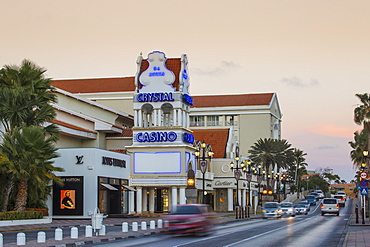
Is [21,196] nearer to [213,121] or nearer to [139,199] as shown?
[139,199]

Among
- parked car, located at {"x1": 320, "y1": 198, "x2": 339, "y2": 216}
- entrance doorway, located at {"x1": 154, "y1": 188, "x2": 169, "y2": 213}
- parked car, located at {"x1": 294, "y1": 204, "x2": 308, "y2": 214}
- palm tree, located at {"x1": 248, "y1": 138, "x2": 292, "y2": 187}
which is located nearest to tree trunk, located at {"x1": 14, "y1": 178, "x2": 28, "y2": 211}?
entrance doorway, located at {"x1": 154, "y1": 188, "x2": 169, "y2": 213}

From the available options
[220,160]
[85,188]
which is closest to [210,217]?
[85,188]

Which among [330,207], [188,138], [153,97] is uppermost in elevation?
[153,97]

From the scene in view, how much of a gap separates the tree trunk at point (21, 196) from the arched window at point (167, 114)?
25.0 meters

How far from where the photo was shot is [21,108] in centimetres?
4412

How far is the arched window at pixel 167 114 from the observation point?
66844mm

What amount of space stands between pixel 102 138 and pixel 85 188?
1306 cm

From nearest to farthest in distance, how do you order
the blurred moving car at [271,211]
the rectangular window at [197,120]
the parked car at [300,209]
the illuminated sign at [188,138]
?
the blurred moving car at [271,211], the illuminated sign at [188,138], the parked car at [300,209], the rectangular window at [197,120]

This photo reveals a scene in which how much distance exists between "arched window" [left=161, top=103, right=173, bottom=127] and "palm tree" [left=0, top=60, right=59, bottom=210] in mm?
21152

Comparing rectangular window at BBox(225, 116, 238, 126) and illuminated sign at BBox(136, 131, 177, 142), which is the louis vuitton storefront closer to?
illuminated sign at BBox(136, 131, 177, 142)

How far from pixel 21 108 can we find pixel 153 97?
71.2 feet

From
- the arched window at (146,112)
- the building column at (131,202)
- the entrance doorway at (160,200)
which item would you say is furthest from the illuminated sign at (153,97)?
the entrance doorway at (160,200)

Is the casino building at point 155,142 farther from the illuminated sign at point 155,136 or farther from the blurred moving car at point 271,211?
the blurred moving car at point 271,211

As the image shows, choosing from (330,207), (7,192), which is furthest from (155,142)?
(7,192)
